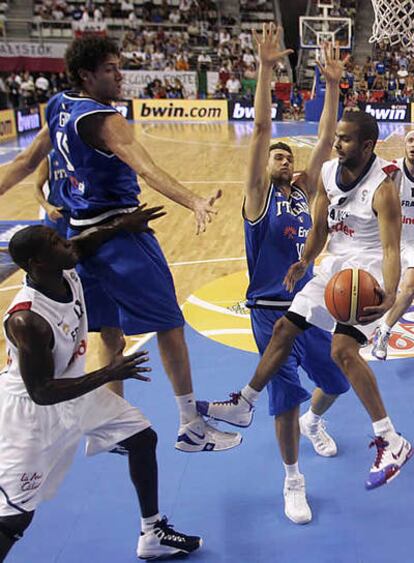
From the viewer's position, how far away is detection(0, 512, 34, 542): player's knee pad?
2.55 metres

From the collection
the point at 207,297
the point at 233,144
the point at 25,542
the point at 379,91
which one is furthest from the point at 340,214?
the point at 379,91

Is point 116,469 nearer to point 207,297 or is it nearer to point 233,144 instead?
point 207,297

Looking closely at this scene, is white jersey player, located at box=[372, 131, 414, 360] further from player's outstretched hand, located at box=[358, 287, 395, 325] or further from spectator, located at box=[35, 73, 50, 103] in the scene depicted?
spectator, located at box=[35, 73, 50, 103]

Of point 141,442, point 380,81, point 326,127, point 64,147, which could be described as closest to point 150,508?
point 141,442

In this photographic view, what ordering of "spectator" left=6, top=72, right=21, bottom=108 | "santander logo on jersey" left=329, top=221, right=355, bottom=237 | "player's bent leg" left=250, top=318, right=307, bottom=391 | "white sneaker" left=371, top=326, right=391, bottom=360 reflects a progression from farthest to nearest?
"spectator" left=6, top=72, right=21, bottom=108, "white sneaker" left=371, top=326, right=391, bottom=360, "santander logo on jersey" left=329, top=221, right=355, bottom=237, "player's bent leg" left=250, top=318, right=307, bottom=391

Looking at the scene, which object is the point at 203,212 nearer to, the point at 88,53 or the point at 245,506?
the point at 88,53

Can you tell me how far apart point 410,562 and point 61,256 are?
2.14 metres

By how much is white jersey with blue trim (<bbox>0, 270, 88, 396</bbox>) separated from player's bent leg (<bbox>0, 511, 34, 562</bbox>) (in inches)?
18.9

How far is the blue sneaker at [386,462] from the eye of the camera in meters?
3.17

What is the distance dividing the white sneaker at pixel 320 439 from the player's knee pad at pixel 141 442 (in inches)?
55.0

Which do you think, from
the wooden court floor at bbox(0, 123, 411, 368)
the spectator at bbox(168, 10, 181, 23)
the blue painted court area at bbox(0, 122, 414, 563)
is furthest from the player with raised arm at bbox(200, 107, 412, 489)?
the spectator at bbox(168, 10, 181, 23)

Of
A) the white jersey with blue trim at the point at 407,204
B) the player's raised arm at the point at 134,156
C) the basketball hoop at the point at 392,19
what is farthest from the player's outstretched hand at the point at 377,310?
the basketball hoop at the point at 392,19

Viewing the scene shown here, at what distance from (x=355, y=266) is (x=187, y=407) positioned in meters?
1.22

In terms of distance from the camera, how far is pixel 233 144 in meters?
17.8
